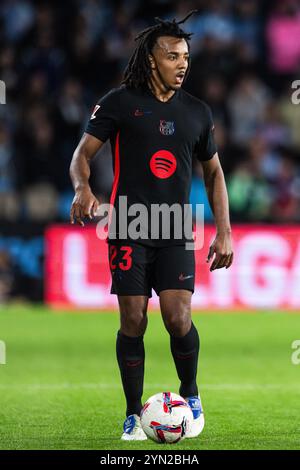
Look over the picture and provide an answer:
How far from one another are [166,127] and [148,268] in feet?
2.52

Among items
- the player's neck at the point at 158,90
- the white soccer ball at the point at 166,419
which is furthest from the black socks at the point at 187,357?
the player's neck at the point at 158,90

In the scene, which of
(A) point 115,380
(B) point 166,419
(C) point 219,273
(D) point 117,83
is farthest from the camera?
(D) point 117,83

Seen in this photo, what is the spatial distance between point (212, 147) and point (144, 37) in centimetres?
71

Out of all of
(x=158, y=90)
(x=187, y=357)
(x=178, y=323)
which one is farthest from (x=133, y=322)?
(x=158, y=90)

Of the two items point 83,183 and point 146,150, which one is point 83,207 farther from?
point 146,150

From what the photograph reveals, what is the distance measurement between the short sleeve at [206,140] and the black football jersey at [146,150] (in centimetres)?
11

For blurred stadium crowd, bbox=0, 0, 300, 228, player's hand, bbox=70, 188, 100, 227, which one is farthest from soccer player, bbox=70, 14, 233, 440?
blurred stadium crowd, bbox=0, 0, 300, 228

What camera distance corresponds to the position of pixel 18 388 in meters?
8.57

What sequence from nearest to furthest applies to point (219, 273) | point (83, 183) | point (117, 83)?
1. point (83, 183)
2. point (219, 273)
3. point (117, 83)

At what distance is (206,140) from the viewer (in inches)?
254

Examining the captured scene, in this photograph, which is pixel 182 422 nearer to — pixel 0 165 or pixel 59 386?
pixel 59 386

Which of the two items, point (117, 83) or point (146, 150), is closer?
point (146, 150)

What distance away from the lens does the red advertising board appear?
1436 cm
